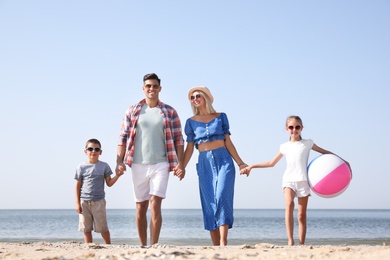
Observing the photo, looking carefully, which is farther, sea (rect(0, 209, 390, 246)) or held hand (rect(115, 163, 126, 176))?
sea (rect(0, 209, 390, 246))

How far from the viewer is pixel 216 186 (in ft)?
22.2

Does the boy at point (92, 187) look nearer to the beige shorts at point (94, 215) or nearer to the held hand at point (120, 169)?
the beige shorts at point (94, 215)

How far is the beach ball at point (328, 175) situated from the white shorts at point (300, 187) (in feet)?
0.31

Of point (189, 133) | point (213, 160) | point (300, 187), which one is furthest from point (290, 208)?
point (189, 133)

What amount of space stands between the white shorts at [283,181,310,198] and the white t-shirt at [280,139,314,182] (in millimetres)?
57

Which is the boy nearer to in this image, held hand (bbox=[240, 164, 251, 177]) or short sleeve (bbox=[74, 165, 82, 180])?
short sleeve (bbox=[74, 165, 82, 180])

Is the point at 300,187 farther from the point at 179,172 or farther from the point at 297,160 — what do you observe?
the point at 179,172

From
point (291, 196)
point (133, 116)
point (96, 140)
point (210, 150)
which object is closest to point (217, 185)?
point (210, 150)

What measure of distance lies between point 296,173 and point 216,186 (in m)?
1.17

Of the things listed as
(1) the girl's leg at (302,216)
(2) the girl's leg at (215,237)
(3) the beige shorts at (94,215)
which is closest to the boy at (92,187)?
(3) the beige shorts at (94,215)

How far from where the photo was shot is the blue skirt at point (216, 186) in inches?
262

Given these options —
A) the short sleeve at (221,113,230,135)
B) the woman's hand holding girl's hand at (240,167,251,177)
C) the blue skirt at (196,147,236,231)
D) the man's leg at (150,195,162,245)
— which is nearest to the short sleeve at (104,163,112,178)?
the man's leg at (150,195,162,245)

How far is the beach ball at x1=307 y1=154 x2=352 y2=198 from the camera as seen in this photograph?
6.76 m

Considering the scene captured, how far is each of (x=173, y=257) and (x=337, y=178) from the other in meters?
3.19
